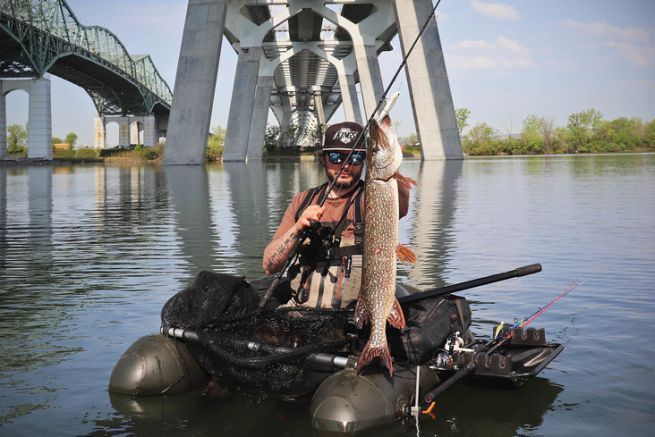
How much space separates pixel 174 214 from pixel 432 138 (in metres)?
36.9

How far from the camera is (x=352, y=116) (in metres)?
90.6

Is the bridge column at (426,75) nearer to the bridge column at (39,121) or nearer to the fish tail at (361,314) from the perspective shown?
the bridge column at (39,121)

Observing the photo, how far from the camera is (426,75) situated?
53875 mm

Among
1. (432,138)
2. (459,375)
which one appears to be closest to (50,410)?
(459,375)

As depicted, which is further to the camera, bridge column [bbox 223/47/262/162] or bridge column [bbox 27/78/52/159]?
bridge column [bbox 27/78/52/159]

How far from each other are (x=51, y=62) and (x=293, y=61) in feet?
87.7

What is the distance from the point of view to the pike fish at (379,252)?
4.76 m

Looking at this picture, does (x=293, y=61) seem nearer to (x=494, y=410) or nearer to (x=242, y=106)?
(x=242, y=106)

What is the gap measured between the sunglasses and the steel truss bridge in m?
71.3

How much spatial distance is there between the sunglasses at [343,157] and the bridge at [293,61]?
143 ft

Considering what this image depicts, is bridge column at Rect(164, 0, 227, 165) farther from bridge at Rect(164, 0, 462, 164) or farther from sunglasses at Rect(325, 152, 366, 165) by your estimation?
sunglasses at Rect(325, 152, 366, 165)

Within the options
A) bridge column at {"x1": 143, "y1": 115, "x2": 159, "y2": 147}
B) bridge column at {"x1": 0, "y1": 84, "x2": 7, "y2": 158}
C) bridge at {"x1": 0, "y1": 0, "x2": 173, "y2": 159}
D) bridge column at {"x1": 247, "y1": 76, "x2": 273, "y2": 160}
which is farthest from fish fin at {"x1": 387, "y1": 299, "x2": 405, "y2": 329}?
bridge column at {"x1": 143, "y1": 115, "x2": 159, "y2": 147}

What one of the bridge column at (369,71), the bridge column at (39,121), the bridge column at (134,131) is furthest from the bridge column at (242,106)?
the bridge column at (134,131)

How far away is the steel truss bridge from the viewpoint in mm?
76125
